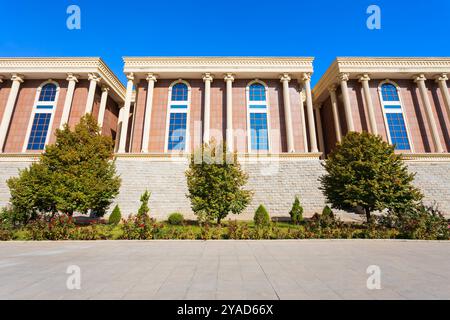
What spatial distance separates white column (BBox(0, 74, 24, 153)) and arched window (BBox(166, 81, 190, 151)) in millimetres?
17228

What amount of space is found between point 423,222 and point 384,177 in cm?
321

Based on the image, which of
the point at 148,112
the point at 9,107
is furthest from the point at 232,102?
the point at 9,107

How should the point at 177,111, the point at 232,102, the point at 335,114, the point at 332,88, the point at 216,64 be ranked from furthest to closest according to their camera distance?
the point at 332,88, the point at 335,114, the point at 232,102, the point at 216,64, the point at 177,111

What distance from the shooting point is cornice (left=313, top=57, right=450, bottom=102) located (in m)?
24.4

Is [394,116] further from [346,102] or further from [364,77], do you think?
[346,102]

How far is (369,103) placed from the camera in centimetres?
2366

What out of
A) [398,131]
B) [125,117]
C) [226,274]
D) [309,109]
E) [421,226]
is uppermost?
[309,109]

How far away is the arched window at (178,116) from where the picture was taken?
2367 centimetres

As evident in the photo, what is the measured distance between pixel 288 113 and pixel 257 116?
3.50m

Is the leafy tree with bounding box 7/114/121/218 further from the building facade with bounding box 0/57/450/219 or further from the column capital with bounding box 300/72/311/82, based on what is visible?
the column capital with bounding box 300/72/311/82

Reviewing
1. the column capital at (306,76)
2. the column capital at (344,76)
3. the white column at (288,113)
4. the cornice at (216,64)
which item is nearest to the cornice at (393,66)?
the column capital at (344,76)

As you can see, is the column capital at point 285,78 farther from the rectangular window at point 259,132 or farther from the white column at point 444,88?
the white column at point 444,88

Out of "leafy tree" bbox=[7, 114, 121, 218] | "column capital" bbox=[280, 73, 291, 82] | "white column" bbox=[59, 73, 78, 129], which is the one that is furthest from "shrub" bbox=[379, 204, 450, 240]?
"white column" bbox=[59, 73, 78, 129]

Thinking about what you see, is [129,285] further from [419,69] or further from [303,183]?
[419,69]
